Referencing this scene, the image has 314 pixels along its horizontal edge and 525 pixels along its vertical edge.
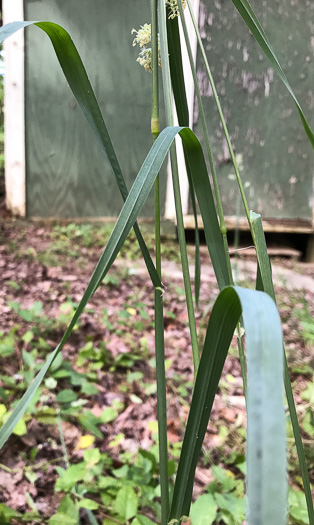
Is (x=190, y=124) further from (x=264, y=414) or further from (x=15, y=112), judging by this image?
(x=264, y=414)

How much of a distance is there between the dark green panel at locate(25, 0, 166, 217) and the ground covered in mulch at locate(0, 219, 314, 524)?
68 centimetres

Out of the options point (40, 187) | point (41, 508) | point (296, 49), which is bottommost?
point (41, 508)

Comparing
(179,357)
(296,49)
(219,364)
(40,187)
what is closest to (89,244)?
(40,187)

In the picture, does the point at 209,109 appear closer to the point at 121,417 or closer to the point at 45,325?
the point at 45,325

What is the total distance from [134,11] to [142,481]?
2.24 m

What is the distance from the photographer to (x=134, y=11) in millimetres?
2107

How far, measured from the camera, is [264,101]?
221 centimetres

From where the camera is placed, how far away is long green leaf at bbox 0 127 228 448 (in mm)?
260

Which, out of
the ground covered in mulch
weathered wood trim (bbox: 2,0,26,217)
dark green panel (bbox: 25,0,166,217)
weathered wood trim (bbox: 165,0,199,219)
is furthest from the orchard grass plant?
weathered wood trim (bbox: 2,0,26,217)

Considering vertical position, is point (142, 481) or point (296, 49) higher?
point (296, 49)

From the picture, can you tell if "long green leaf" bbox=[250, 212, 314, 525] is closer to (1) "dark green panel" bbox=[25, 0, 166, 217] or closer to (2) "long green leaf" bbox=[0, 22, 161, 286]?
(2) "long green leaf" bbox=[0, 22, 161, 286]

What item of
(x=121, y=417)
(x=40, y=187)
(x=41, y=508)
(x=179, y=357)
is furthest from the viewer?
(x=40, y=187)

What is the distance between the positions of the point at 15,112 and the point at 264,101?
1.42 m

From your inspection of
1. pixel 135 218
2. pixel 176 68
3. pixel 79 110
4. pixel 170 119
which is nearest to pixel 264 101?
pixel 79 110
